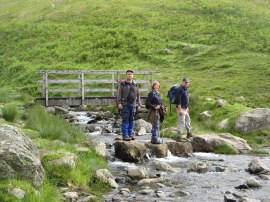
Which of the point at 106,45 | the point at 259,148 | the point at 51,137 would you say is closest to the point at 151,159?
the point at 51,137

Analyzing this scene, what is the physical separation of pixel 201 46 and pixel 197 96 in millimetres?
15784

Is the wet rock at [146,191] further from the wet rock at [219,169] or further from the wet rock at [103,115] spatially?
the wet rock at [103,115]

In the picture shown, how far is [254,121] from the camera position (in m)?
23.0

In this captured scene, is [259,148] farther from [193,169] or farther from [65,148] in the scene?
[65,148]

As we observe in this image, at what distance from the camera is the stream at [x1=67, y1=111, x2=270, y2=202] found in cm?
1267

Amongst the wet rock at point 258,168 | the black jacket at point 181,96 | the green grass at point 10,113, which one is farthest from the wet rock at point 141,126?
the wet rock at point 258,168

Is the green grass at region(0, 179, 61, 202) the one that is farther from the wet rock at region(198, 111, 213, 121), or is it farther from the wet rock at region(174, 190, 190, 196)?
the wet rock at region(198, 111, 213, 121)

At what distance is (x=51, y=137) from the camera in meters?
16.4

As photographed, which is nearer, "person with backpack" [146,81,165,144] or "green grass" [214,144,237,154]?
"person with backpack" [146,81,165,144]

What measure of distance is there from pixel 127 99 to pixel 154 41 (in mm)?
29640

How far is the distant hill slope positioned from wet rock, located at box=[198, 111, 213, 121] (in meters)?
3.72

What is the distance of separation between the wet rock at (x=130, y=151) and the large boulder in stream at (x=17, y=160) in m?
6.34

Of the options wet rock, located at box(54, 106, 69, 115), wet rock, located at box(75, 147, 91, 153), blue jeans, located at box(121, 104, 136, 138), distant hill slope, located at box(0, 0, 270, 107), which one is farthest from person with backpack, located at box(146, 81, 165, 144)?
wet rock, located at box(54, 106, 69, 115)

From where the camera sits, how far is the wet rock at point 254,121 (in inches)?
906
